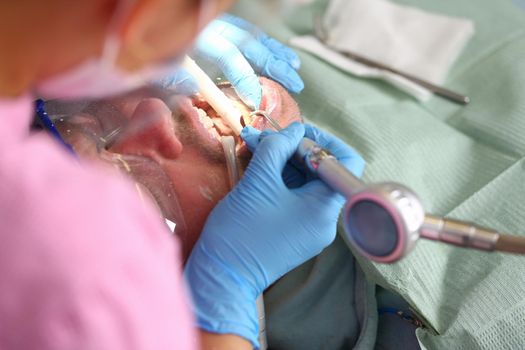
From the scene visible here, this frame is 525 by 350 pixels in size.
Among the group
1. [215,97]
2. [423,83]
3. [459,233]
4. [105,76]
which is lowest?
[423,83]

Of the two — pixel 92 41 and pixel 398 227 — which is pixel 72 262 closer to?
pixel 92 41

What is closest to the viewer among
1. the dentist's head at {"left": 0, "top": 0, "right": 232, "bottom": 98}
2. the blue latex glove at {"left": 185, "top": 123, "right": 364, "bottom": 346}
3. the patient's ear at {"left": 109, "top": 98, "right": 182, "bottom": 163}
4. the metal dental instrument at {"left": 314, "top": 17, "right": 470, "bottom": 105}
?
the dentist's head at {"left": 0, "top": 0, "right": 232, "bottom": 98}

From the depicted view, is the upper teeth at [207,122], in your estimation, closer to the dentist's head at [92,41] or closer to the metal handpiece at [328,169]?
the metal handpiece at [328,169]

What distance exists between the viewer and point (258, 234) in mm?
1088

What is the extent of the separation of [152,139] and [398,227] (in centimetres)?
54

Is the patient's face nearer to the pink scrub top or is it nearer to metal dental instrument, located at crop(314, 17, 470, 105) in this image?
the pink scrub top

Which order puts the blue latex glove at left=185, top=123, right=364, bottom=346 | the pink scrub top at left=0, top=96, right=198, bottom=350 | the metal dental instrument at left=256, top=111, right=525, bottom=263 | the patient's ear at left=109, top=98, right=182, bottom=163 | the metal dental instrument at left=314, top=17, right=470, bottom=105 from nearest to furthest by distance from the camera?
the pink scrub top at left=0, top=96, right=198, bottom=350
the metal dental instrument at left=256, top=111, right=525, bottom=263
the blue latex glove at left=185, top=123, right=364, bottom=346
the patient's ear at left=109, top=98, right=182, bottom=163
the metal dental instrument at left=314, top=17, right=470, bottom=105

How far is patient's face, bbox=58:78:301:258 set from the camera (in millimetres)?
1154

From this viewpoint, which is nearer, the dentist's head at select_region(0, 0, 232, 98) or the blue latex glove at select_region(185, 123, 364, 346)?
the dentist's head at select_region(0, 0, 232, 98)

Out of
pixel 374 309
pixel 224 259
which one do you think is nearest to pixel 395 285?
pixel 374 309

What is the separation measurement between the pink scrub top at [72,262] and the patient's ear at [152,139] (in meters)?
0.50

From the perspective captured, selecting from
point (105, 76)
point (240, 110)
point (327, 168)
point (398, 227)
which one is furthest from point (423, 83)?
point (105, 76)

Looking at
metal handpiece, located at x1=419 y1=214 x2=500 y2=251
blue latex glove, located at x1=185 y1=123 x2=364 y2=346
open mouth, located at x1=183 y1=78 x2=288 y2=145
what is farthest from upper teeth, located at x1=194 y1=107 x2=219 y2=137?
metal handpiece, located at x1=419 y1=214 x2=500 y2=251

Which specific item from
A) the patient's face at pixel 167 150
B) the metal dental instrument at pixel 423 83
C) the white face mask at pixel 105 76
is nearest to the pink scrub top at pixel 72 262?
the white face mask at pixel 105 76
